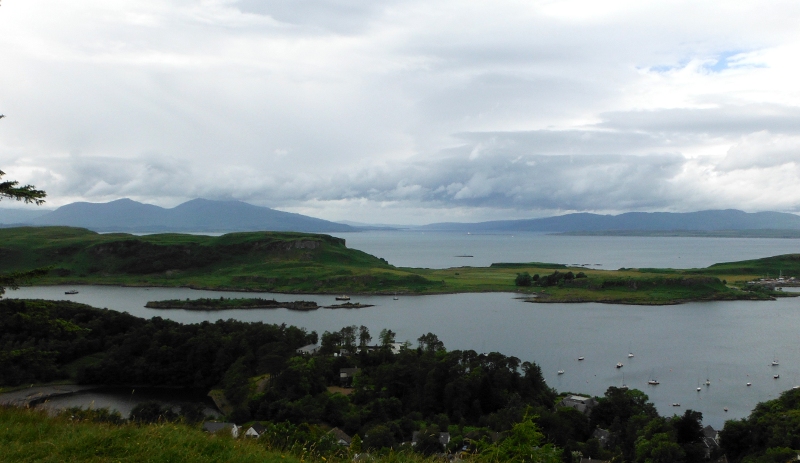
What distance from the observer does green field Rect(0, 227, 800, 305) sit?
72.6m

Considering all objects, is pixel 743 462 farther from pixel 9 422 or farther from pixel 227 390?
pixel 227 390

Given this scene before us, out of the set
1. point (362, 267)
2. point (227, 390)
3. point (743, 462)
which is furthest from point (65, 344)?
point (362, 267)

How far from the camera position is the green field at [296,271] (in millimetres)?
72625

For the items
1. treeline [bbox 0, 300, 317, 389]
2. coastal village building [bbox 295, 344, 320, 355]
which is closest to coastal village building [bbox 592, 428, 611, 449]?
treeline [bbox 0, 300, 317, 389]

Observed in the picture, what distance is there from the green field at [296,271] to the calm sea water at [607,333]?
5645 millimetres

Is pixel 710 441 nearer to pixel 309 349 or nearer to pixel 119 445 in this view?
pixel 119 445

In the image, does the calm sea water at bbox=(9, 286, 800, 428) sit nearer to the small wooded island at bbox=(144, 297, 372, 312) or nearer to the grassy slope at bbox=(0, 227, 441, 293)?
the small wooded island at bbox=(144, 297, 372, 312)

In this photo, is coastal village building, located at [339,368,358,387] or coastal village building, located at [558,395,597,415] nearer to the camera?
coastal village building, located at [558,395,597,415]

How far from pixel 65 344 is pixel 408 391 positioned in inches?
912

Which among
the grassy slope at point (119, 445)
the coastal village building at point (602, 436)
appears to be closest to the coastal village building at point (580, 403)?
the coastal village building at point (602, 436)

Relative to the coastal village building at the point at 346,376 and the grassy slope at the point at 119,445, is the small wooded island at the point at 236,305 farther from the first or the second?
the grassy slope at the point at 119,445

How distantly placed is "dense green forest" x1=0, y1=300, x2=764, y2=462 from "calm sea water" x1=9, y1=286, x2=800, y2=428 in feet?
19.1

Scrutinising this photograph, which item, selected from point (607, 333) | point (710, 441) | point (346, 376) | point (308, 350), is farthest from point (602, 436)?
point (607, 333)

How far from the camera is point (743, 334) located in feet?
152
